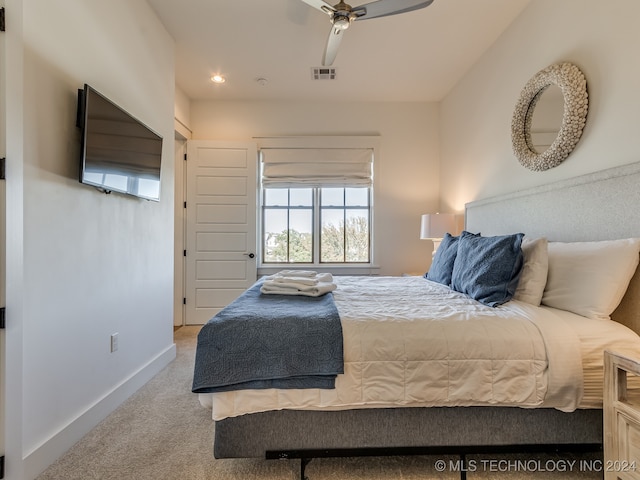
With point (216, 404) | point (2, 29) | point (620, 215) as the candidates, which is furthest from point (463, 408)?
point (2, 29)

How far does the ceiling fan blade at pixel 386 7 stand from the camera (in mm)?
1928

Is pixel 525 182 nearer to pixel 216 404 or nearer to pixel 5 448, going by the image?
pixel 216 404

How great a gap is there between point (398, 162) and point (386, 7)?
2260 millimetres

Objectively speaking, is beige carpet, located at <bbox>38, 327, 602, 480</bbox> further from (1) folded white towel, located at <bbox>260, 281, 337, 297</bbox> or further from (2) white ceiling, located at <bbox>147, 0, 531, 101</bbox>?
(2) white ceiling, located at <bbox>147, 0, 531, 101</bbox>

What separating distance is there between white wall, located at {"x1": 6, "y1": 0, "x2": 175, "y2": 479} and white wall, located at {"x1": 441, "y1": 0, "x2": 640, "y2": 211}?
283 centimetres

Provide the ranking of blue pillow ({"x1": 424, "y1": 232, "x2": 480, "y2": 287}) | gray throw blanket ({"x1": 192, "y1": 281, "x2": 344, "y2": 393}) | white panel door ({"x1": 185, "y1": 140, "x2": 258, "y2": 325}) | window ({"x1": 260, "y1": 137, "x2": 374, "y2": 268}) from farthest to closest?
window ({"x1": 260, "y1": 137, "x2": 374, "y2": 268}) < white panel door ({"x1": 185, "y1": 140, "x2": 258, "y2": 325}) < blue pillow ({"x1": 424, "y1": 232, "x2": 480, "y2": 287}) < gray throw blanket ({"x1": 192, "y1": 281, "x2": 344, "y2": 393})

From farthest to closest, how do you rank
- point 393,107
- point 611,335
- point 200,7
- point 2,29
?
point 393,107, point 200,7, point 611,335, point 2,29

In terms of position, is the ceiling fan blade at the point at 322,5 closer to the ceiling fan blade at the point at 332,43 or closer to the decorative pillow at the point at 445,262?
the ceiling fan blade at the point at 332,43

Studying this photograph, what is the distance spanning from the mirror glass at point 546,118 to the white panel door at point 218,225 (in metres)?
2.85

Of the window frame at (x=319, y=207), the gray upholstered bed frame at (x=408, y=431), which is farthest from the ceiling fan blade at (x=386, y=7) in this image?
the window frame at (x=319, y=207)

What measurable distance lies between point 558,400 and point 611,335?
0.36 meters

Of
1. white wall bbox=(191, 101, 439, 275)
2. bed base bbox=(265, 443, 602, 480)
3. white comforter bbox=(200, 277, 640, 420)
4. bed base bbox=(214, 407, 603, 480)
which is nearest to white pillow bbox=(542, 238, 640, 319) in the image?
white comforter bbox=(200, 277, 640, 420)

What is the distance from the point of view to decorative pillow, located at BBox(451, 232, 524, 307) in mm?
1729

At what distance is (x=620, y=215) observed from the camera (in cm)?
160
